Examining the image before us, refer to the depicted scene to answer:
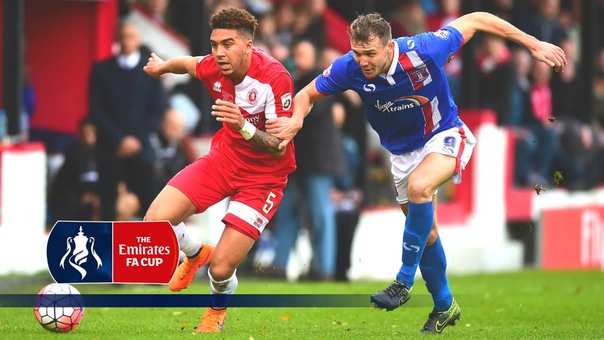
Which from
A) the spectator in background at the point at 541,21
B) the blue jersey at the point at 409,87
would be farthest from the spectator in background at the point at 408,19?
the blue jersey at the point at 409,87

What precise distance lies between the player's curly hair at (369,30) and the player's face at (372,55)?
3 cm

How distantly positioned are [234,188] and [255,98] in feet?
2.43

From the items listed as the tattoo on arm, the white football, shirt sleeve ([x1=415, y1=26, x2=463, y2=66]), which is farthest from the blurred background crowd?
the white football

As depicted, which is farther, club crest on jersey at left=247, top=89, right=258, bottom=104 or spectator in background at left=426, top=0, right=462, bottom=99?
spectator in background at left=426, top=0, right=462, bottom=99

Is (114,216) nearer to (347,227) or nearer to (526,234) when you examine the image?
(347,227)

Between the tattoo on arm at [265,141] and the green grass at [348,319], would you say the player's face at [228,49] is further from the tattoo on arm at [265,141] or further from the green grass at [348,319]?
the green grass at [348,319]

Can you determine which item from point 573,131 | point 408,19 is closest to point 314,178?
point 408,19

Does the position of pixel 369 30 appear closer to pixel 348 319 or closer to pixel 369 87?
Result: pixel 369 87

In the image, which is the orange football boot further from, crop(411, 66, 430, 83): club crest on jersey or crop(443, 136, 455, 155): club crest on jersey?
crop(411, 66, 430, 83): club crest on jersey

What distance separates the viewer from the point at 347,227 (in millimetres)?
16906

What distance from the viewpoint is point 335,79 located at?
1016cm

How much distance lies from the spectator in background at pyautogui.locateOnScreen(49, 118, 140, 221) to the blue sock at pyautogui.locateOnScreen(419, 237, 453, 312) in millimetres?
5909

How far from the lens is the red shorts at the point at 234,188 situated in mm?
10156

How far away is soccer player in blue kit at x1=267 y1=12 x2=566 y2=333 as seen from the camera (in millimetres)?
9852
